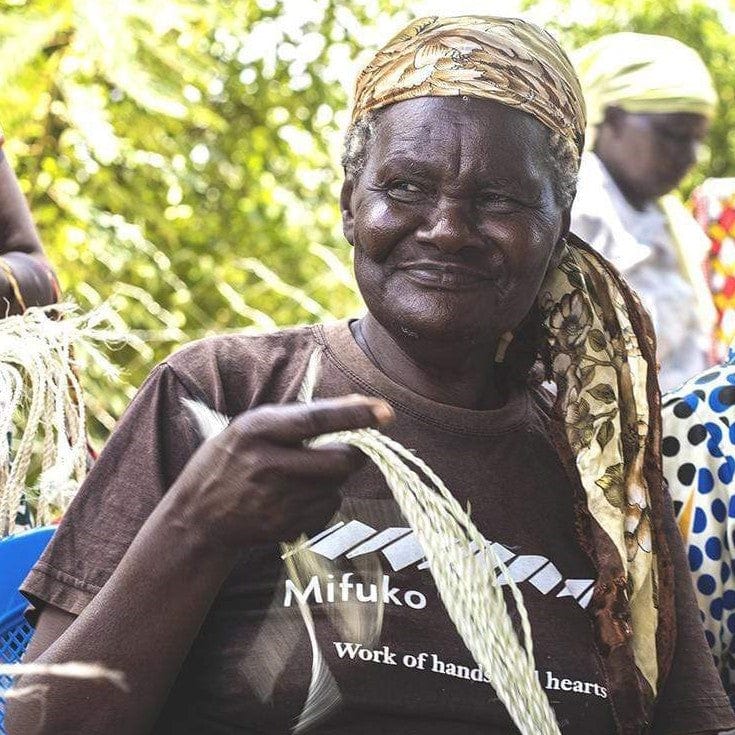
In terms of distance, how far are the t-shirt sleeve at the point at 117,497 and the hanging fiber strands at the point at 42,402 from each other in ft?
1.63

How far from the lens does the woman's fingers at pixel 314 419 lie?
128 cm

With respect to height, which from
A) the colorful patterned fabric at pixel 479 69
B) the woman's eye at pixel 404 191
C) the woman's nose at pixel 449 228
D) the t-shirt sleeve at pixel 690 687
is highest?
the colorful patterned fabric at pixel 479 69

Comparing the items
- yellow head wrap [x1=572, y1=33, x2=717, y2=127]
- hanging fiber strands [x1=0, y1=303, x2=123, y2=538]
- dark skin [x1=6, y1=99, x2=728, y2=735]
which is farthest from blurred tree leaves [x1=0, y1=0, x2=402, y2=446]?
dark skin [x1=6, y1=99, x2=728, y2=735]

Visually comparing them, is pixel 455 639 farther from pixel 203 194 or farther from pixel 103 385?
pixel 203 194

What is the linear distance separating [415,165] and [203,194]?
13.3 ft

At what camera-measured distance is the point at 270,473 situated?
4.37 feet

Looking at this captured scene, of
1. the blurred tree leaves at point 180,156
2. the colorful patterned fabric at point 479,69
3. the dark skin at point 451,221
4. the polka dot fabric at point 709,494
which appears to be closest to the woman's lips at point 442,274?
the dark skin at point 451,221

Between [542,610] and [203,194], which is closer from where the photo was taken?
[542,610]

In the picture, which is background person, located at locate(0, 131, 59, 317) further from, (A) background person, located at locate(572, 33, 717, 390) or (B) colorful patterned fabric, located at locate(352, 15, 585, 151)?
(A) background person, located at locate(572, 33, 717, 390)

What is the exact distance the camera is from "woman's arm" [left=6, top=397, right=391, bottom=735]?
133cm

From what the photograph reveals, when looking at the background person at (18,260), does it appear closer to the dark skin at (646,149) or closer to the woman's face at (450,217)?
the woman's face at (450,217)

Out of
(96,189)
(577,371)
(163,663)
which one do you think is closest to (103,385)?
(96,189)

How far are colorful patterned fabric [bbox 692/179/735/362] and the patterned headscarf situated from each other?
236 cm

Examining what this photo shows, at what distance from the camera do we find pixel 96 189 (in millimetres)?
5211
